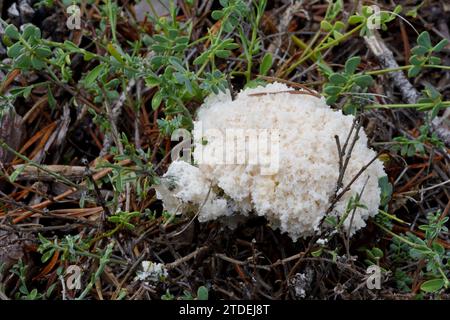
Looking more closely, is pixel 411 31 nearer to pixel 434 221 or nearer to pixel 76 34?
pixel 434 221

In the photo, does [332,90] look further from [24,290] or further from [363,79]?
[24,290]

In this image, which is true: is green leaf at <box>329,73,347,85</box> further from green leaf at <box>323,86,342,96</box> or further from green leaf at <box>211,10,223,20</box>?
green leaf at <box>211,10,223,20</box>

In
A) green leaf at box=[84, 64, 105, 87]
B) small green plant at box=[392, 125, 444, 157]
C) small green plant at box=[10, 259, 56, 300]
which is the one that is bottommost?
small green plant at box=[10, 259, 56, 300]

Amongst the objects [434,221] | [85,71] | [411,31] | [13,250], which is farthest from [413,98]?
[13,250]

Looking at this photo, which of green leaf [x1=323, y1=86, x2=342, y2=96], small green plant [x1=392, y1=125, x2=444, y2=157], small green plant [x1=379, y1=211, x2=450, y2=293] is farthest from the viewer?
small green plant [x1=392, y1=125, x2=444, y2=157]

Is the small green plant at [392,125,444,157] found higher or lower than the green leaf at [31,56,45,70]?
lower

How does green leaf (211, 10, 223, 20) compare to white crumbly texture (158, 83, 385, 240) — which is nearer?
white crumbly texture (158, 83, 385, 240)

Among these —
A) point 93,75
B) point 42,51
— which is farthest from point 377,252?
point 42,51

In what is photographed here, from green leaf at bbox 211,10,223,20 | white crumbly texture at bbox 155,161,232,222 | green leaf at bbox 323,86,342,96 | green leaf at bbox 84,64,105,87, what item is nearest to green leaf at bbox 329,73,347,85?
green leaf at bbox 323,86,342,96

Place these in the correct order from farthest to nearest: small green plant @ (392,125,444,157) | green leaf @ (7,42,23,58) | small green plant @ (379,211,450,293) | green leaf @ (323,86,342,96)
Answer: small green plant @ (392,125,444,157) → green leaf @ (323,86,342,96) → green leaf @ (7,42,23,58) → small green plant @ (379,211,450,293)
